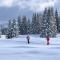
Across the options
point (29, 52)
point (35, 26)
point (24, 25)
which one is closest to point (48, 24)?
point (35, 26)

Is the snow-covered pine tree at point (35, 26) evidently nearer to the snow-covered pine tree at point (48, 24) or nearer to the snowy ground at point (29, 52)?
the snow-covered pine tree at point (48, 24)

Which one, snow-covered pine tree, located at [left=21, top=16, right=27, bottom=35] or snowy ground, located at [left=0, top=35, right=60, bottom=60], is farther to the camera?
snow-covered pine tree, located at [left=21, top=16, right=27, bottom=35]

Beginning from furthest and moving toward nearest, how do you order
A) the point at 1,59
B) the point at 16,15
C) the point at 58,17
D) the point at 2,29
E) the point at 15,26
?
the point at 15,26 < the point at 58,17 < the point at 16,15 < the point at 2,29 < the point at 1,59

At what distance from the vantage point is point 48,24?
1710 inches

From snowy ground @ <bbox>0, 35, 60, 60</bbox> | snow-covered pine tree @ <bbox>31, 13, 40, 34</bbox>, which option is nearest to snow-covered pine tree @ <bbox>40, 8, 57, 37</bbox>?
snow-covered pine tree @ <bbox>31, 13, 40, 34</bbox>

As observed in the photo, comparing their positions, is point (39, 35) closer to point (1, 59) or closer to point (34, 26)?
point (34, 26)

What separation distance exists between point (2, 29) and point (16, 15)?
386 cm

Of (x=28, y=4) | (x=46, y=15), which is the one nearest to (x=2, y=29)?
(x=28, y=4)


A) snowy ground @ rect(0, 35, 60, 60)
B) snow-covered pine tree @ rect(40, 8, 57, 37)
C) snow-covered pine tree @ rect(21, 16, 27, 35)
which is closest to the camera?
snowy ground @ rect(0, 35, 60, 60)

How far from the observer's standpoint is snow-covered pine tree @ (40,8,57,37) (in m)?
42.1

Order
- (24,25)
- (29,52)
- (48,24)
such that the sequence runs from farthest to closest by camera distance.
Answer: (48,24) → (24,25) → (29,52)

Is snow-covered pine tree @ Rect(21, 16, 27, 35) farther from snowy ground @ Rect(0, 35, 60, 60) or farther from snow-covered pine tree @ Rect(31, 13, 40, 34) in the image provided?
snowy ground @ Rect(0, 35, 60, 60)

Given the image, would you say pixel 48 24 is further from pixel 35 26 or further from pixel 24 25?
pixel 24 25

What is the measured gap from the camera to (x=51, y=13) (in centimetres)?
4288
